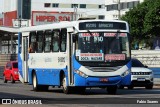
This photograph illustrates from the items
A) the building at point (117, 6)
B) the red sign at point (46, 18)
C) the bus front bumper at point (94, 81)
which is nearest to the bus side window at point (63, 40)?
the bus front bumper at point (94, 81)

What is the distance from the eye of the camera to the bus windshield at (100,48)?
24.4 m

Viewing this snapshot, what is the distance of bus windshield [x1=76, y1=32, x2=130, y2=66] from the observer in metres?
24.4

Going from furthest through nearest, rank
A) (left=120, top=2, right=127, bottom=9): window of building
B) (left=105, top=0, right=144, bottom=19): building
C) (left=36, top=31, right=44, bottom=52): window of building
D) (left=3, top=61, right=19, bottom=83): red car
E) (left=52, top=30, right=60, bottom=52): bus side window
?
(left=120, top=2, right=127, bottom=9): window of building < (left=105, top=0, right=144, bottom=19): building < (left=3, top=61, right=19, bottom=83): red car < (left=36, top=31, right=44, bottom=52): window of building < (left=52, top=30, right=60, bottom=52): bus side window

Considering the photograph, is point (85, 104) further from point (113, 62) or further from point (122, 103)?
point (113, 62)

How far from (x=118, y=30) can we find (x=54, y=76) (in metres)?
3.87

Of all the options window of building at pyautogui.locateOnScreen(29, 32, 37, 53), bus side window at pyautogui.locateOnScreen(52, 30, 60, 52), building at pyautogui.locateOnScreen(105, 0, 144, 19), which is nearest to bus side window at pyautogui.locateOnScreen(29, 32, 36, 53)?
window of building at pyautogui.locateOnScreen(29, 32, 37, 53)

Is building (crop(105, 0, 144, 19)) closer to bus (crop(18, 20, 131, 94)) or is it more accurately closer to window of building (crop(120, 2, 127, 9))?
window of building (crop(120, 2, 127, 9))

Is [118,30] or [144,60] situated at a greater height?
[118,30]

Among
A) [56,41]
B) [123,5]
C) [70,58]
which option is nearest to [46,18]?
[123,5]

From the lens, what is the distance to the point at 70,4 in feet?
479

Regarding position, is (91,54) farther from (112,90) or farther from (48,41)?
(48,41)

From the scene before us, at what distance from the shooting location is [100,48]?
2452 cm

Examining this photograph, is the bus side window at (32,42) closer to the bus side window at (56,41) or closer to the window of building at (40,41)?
the window of building at (40,41)

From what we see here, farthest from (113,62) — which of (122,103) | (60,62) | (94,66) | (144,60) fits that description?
(144,60)
